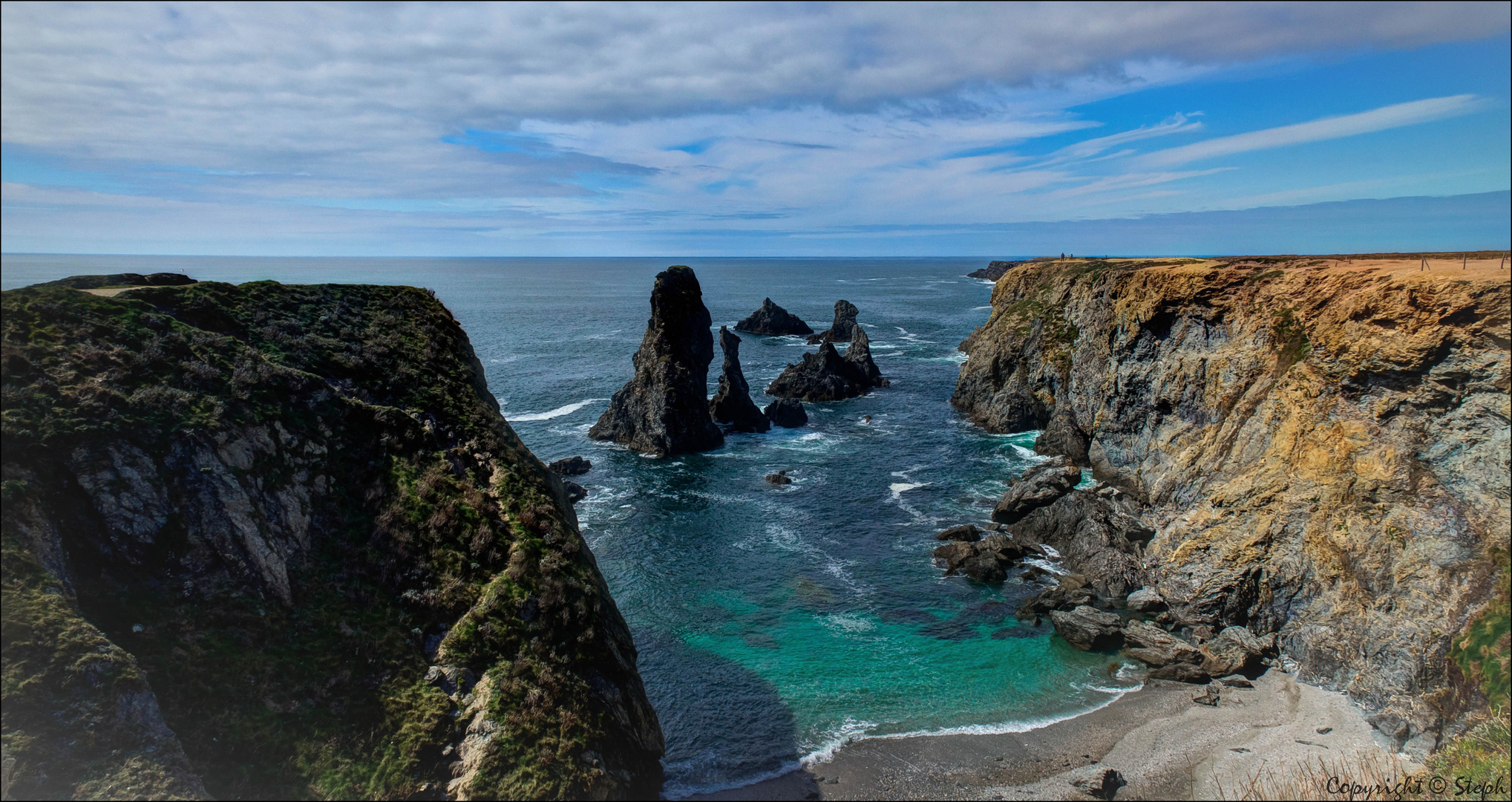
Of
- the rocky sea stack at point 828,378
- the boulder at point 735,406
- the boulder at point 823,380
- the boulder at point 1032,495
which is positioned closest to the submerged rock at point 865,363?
the rocky sea stack at point 828,378

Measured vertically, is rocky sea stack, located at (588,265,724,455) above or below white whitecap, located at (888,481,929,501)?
above

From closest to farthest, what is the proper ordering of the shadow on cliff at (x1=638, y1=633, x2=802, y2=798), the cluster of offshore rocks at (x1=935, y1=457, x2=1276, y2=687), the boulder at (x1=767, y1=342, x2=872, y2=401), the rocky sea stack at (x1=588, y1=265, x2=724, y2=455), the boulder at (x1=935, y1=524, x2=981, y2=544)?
the shadow on cliff at (x1=638, y1=633, x2=802, y2=798)
the cluster of offshore rocks at (x1=935, y1=457, x2=1276, y2=687)
the boulder at (x1=935, y1=524, x2=981, y2=544)
the rocky sea stack at (x1=588, y1=265, x2=724, y2=455)
the boulder at (x1=767, y1=342, x2=872, y2=401)

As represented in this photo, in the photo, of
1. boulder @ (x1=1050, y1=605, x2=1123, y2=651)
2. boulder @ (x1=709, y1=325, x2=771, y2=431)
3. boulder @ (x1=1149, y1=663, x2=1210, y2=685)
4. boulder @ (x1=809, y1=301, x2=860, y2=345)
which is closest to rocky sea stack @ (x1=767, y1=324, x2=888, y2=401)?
boulder @ (x1=709, y1=325, x2=771, y2=431)

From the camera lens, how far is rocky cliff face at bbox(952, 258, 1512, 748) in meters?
27.3

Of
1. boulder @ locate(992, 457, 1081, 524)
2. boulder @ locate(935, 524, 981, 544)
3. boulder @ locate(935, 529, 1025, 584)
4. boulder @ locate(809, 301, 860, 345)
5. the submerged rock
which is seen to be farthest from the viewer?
boulder @ locate(809, 301, 860, 345)

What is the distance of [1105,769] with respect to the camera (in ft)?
85.5

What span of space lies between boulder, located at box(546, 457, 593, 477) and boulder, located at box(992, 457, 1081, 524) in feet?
115

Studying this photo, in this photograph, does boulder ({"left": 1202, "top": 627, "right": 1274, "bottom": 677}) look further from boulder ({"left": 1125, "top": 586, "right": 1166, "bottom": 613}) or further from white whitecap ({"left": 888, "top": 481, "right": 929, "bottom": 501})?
white whitecap ({"left": 888, "top": 481, "right": 929, "bottom": 501})

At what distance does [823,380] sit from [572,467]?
38.2 m

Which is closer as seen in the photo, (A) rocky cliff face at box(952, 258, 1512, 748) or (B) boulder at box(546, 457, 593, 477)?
(A) rocky cliff face at box(952, 258, 1512, 748)

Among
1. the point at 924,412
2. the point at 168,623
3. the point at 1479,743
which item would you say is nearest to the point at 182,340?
the point at 168,623

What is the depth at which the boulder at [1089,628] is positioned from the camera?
34.5m

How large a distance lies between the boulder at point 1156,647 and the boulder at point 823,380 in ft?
179

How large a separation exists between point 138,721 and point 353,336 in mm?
19438
